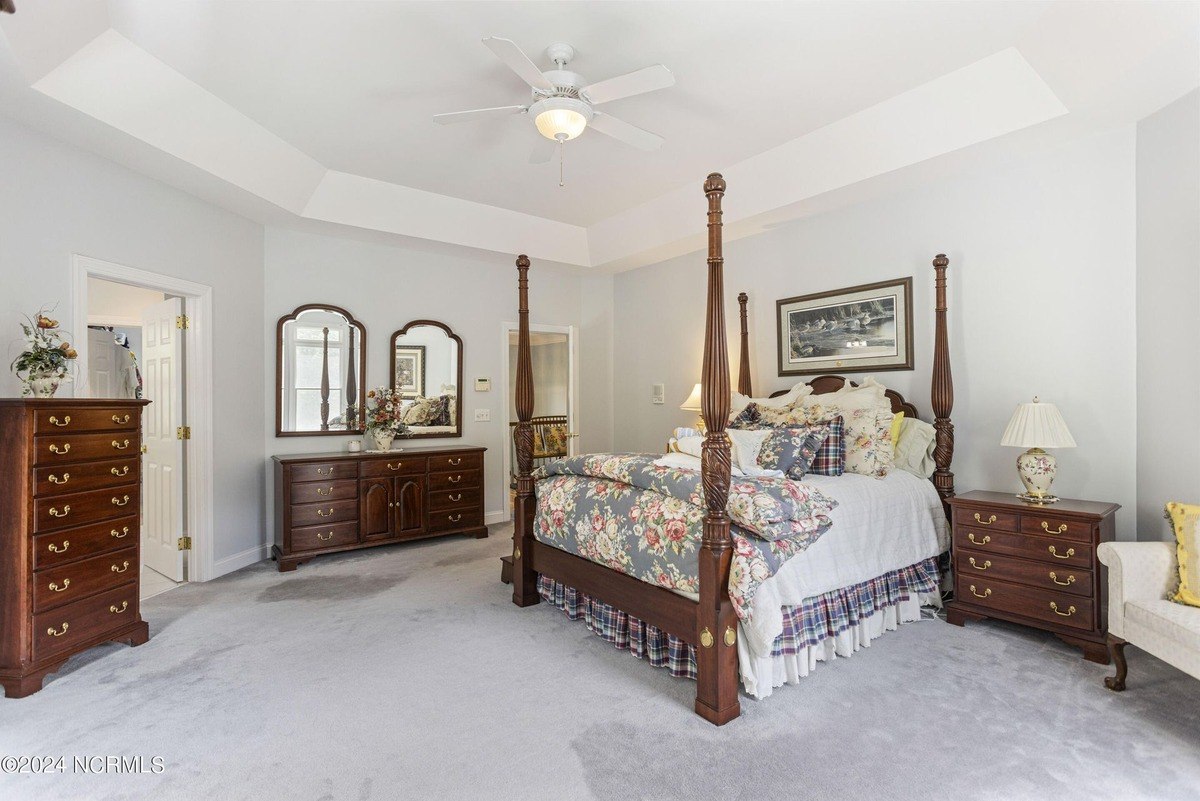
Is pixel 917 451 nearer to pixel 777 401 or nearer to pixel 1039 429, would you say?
pixel 1039 429

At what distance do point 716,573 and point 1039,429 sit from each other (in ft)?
6.65

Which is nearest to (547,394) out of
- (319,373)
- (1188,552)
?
(319,373)

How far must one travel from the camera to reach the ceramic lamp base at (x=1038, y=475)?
122 inches

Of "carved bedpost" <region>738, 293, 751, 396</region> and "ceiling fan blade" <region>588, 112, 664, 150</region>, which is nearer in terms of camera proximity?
"ceiling fan blade" <region>588, 112, 664, 150</region>

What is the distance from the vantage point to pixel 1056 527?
289 centimetres

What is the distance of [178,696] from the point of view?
8.27 ft

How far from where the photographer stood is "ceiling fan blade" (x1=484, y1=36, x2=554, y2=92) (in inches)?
90.5

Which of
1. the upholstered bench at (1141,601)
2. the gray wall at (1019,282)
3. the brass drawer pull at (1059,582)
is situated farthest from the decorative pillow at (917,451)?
the upholstered bench at (1141,601)

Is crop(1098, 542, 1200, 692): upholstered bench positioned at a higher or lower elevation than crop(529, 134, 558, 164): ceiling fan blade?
lower

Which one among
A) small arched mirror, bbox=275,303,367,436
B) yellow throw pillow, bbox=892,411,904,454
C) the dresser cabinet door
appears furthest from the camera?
small arched mirror, bbox=275,303,367,436

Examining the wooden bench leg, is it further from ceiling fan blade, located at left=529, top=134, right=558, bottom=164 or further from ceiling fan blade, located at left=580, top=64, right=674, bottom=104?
ceiling fan blade, located at left=529, top=134, right=558, bottom=164

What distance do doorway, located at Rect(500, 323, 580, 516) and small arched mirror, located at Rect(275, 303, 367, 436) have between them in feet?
4.70

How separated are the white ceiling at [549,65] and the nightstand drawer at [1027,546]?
7.10 feet

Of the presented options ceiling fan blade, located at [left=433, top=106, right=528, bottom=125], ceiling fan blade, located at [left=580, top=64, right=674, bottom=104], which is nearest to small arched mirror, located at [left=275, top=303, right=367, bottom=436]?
ceiling fan blade, located at [left=433, top=106, right=528, bottom=125]
